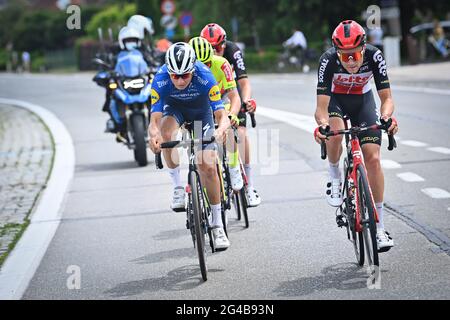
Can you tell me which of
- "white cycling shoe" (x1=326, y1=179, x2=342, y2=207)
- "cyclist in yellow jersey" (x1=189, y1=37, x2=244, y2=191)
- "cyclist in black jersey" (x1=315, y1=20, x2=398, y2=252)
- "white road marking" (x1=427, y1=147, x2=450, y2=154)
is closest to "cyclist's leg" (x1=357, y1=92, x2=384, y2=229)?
"cyclist in black jersey" (x1=315, y1=20, x2=398, y2=252)

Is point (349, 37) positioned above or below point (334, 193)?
above

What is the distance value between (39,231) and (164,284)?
3.15 metres

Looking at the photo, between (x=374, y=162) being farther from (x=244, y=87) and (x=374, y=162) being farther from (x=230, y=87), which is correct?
(x=244, y=87)

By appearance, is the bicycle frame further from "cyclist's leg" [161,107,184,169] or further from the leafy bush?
the leafy bush

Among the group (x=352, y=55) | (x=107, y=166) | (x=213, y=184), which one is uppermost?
(x=352, y=55)

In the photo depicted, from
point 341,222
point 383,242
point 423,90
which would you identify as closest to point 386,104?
point 341,222

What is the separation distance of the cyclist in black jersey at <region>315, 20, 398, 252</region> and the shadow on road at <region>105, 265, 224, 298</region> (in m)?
1.29

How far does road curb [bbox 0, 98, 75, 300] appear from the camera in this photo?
328 inches

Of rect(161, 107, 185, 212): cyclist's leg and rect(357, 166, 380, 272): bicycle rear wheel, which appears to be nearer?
rect(357, 166, 380, 272): bicycle rear wheel

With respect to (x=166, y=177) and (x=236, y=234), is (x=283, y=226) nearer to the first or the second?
(x=236, y=234)

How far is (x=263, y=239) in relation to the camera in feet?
31.1

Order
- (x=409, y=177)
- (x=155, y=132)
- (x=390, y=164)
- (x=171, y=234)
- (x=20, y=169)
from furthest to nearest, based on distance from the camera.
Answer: (x=20, y=169)
(x=390, y=164)
(x=409, y=177)
(x=171, y=234)
(x=155, y=132)
